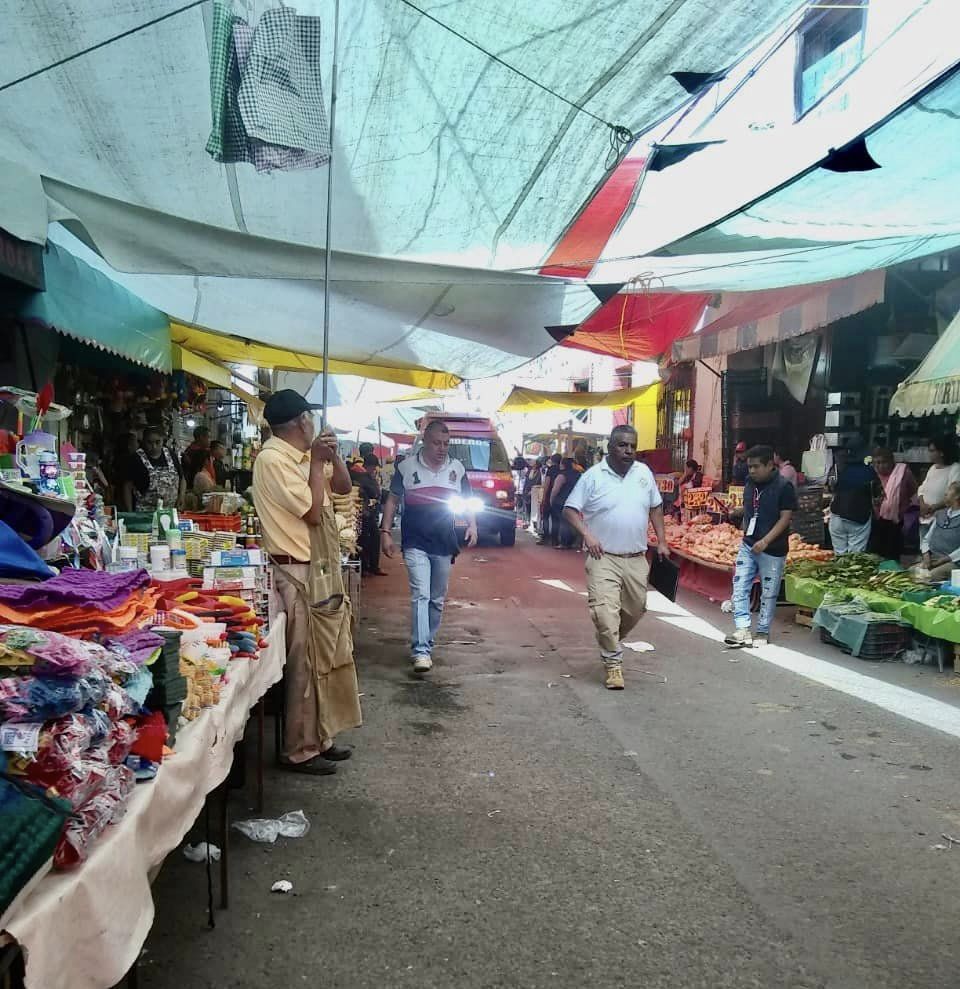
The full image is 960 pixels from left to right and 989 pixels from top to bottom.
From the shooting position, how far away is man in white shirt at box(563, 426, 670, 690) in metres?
6.72

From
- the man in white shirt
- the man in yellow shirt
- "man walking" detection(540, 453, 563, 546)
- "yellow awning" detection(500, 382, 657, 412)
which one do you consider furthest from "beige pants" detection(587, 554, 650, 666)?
"man walking" detection(540, 453, 563, 546)

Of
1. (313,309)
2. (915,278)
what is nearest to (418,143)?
(313,309)

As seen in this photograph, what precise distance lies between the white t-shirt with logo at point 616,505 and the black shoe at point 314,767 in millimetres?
3015

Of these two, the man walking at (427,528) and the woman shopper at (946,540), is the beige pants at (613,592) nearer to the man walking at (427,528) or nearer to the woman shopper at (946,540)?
the man walking at (427,528)

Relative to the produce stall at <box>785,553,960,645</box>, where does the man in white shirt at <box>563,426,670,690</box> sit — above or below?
above

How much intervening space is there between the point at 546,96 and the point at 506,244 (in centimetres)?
162

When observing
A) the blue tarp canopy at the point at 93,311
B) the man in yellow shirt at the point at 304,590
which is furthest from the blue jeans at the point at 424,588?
the blue tarp canopy at the point at 93,311

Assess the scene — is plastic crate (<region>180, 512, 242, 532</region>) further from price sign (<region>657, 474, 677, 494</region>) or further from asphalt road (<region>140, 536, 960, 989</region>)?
price sign (<region>657, 474, 677, 494</region>)

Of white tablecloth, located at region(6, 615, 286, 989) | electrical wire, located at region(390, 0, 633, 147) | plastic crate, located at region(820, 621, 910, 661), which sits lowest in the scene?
plastic crate, located at region(820, 621, 910, 661)

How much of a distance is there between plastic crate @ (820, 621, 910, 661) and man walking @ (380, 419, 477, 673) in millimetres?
3969

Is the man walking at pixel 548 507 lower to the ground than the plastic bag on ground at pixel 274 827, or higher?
higher

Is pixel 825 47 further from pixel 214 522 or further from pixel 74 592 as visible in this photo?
pixel 74 592

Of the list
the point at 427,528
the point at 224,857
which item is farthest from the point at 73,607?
the point at 427,528

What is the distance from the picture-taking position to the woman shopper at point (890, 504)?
10750 millimetres
